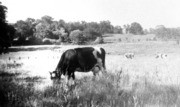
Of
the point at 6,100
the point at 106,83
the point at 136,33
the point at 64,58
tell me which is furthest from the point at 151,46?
the point at 6,100

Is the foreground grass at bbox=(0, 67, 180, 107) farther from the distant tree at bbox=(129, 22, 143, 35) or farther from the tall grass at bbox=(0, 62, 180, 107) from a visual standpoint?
the distant tree at bbox=(129, 22, 143, 35)

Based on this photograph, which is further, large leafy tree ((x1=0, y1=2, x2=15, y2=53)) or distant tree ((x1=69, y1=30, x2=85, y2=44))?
large leafy tree ((x1=0, y1=2, x2=15, y2=53))

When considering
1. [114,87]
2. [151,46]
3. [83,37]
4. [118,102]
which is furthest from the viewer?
[151,46]

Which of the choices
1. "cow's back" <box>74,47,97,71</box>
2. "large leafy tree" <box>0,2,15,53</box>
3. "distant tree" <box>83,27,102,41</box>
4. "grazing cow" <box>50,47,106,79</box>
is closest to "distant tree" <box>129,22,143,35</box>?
"large leafy tree" <box>0,2,15,53</box>

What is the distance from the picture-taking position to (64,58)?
31.8ft

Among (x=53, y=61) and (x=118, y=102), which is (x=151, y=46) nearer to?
(x=53, y=61)

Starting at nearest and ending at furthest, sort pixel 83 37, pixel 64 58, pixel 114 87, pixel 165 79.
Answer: pixel 114 87 → pixel 165 79 → pixel 64 58 → pixel 83 37

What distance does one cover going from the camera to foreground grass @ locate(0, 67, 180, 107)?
16.2 ft

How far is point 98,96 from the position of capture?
18.7ft

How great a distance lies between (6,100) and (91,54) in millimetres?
5993

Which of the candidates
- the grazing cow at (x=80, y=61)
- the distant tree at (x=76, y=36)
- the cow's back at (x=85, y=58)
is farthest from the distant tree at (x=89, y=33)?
the cow's back at (x=85, y=58)

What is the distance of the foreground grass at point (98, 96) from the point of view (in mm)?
4952

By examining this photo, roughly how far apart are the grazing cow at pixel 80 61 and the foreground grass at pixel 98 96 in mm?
2602

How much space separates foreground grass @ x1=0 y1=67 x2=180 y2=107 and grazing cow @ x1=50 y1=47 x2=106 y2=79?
2.60 m
